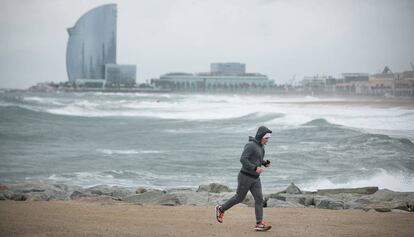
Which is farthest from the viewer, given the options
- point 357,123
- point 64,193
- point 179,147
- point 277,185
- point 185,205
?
point 357,123

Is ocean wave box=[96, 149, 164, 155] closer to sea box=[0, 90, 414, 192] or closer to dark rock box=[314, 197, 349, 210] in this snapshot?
sea box=[0, 90, 414, 192]

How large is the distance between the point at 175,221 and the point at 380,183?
20.6 ft

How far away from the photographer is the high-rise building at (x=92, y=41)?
96812 mm

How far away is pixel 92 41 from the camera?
99.4m

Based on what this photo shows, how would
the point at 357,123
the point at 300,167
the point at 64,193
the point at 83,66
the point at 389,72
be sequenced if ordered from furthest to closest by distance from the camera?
the point at 83,66 → the point at 357,123 → the point at 389,72 → the point at 300,167 → the point at 64,193

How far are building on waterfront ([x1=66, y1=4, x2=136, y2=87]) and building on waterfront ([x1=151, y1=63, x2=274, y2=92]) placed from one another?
44.9 ft

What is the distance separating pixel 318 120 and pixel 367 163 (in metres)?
10.2

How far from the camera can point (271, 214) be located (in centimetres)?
595

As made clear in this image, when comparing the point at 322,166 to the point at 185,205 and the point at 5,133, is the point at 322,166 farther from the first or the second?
the point at 5,133

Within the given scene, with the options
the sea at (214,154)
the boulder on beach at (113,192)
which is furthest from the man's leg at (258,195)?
the sea at (214,154)

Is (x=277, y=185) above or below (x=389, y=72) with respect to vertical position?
below

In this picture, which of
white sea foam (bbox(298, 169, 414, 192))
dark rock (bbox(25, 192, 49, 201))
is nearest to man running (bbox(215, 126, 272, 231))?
dark rock (bbox(25, 192, 49, 201))

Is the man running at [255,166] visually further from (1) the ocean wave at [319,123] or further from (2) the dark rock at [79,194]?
(1) the ocean wave at [319,123]

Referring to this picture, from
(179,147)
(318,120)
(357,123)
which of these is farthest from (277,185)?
(318,120)
